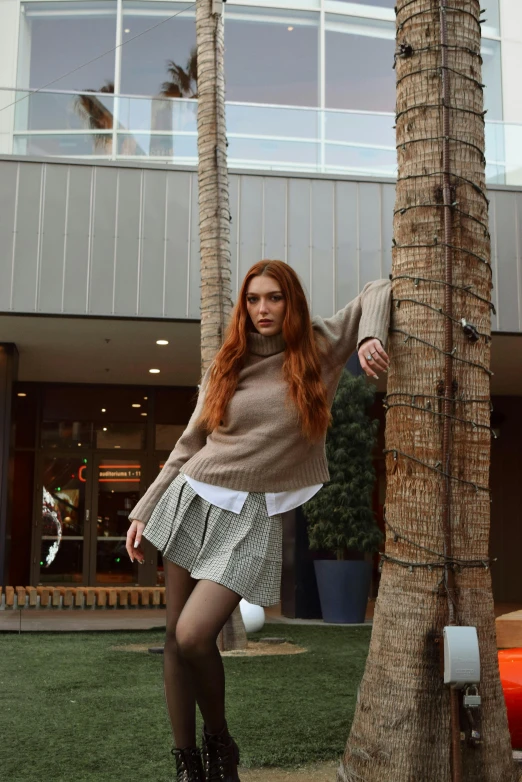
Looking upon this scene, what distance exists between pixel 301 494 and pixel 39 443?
1392 centimetres

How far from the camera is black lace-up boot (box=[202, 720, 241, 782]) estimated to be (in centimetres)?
271

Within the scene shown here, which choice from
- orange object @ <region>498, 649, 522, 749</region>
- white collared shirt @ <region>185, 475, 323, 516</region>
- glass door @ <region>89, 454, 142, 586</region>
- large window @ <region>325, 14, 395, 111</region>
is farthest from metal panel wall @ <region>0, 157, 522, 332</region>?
white collared shirt @ <region>185, 475, 323, 516</region>

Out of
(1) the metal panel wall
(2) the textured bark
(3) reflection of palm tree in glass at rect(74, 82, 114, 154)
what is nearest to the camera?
(2) the textured bark

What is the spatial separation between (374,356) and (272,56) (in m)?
12.4

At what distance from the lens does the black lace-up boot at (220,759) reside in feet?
8.87

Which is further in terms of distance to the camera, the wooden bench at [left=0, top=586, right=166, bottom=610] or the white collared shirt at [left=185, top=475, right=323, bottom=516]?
the wooden bench at [left=0, top=586, right=166, bottom=610]

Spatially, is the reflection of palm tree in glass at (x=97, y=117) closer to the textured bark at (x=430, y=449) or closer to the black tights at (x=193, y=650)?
the textured bark at (x=430, y=449)

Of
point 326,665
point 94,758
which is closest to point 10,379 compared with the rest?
point 326,665

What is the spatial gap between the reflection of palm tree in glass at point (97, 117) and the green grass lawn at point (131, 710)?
21.2 feet

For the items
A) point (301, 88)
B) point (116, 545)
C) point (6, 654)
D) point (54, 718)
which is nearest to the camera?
point (54, 718)

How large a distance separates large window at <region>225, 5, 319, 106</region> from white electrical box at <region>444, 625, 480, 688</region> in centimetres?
1215

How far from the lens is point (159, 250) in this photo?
36.6 feet

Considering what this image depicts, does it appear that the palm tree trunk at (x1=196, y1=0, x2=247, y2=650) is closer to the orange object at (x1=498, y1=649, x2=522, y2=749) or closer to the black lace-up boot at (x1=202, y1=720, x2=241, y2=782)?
the orange object at (x1=498, y1=649, x2=522, y2=749)

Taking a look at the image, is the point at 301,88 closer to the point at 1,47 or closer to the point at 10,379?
the point at 1,47
